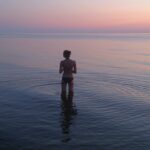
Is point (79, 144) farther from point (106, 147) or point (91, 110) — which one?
point (91, 110)

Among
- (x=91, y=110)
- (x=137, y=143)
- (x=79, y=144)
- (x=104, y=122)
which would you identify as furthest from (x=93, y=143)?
(x=91, y=110)

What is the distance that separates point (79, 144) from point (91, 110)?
4.48 meters

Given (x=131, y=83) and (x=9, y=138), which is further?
(x=131, y=83)

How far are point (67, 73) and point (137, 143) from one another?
7023mm

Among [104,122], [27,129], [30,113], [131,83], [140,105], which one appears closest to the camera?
[27,129]

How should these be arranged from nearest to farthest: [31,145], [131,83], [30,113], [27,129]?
[31,145] → [27,129] → [30,113] → [131,83]

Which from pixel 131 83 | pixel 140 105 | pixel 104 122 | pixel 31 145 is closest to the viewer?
pixel 31 145

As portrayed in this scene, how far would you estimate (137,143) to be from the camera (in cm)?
1077

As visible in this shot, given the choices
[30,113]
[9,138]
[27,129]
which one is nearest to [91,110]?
[30,113]

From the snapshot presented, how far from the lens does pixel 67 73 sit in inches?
664

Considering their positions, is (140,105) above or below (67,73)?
below

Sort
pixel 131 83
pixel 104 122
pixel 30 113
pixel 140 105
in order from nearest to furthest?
1. pixel 104 122
2. pixel 30 113
3. pixel 140 105
4. pixel 131 83

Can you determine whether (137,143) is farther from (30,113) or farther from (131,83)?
(131,83)

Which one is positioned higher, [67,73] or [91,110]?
[67,73]
